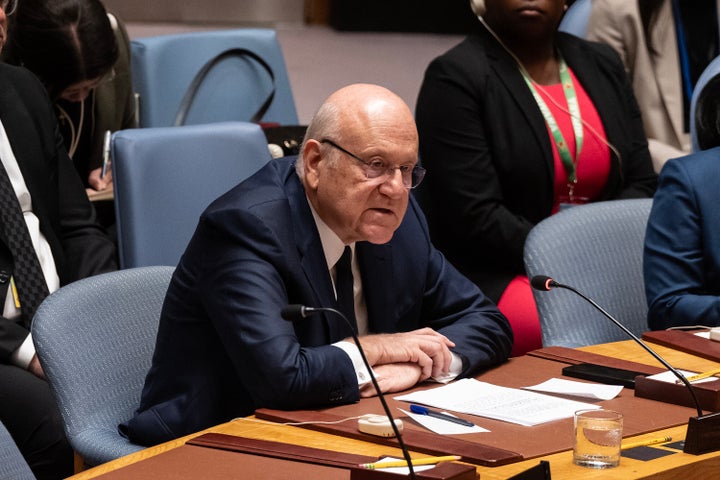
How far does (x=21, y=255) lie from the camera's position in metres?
3.39

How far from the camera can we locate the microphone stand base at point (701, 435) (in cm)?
214

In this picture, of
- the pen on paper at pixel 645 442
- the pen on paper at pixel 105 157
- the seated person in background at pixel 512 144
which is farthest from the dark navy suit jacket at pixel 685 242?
the pen on paper at pixel 105 157

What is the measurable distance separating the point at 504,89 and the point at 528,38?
23cm

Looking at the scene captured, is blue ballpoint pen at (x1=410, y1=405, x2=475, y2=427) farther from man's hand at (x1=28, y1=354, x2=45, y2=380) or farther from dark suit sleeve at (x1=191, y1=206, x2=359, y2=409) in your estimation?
man's hand at (x1=28, y1=354, x2=45, y2=380)

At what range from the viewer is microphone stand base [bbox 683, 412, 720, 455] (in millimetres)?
2141

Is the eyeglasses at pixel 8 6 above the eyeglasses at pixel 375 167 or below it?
above

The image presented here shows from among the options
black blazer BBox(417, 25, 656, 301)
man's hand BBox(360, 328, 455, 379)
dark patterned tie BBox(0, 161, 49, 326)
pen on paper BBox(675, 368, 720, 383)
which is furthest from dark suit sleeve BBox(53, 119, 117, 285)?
pen on paper BBox(675, 368, 720, 383)

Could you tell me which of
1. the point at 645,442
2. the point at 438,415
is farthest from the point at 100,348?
the point at 645,442

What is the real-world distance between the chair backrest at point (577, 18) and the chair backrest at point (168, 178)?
1.76m

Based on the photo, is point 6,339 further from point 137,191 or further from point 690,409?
point 690,409

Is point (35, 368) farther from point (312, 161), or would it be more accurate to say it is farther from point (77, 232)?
point (312, 161)

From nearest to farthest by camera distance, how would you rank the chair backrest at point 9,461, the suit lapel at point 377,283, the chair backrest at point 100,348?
the chair backrest at point 9,461 → the chair backrest at point 100,348 → the suit lapel at point 377,283

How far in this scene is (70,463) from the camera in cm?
317

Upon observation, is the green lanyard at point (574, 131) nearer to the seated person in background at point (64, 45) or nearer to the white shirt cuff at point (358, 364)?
the seated person in background at point (64, 45)
